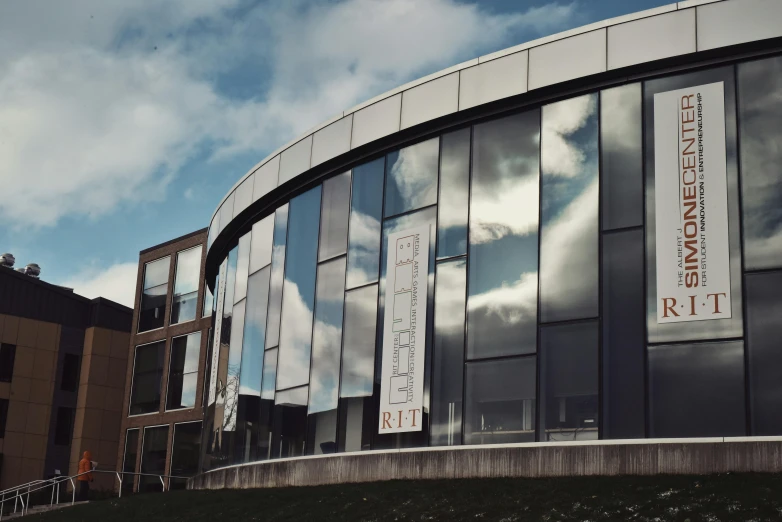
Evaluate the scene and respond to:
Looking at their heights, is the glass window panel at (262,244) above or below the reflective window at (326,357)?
above

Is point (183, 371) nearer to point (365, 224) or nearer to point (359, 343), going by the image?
point (365, 224)

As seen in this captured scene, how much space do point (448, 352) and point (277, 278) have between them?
7.11 m

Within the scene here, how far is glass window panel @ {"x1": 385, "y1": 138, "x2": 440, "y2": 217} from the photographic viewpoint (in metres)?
23.1

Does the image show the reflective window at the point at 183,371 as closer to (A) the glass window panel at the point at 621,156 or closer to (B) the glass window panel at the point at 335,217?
(B) the glass window panel at the point at 335,217

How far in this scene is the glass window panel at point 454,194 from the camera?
2222cm

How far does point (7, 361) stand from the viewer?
51.0 m

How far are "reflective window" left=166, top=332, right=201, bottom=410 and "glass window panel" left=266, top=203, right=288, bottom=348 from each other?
18.3 metres

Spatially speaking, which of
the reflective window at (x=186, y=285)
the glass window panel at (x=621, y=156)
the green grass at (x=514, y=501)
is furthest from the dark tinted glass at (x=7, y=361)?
the glass window panel at (x=621, y=156)

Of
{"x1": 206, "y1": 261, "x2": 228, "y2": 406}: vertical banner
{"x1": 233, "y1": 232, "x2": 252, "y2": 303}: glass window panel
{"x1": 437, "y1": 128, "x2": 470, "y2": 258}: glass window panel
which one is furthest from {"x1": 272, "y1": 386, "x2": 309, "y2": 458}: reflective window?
{"x1": 206, "y1": 261, "x2": 228, "y2": 406}: vertical banner

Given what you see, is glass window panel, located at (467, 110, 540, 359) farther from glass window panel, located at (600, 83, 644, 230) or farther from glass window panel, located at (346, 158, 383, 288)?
glass window panel, located at (346, 158, 383, 288)

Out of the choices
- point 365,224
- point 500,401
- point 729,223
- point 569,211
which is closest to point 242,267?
point 365,224

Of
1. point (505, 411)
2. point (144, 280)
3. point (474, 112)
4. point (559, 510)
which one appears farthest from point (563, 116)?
point (144, 280)

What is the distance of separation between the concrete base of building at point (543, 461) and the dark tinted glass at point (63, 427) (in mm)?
30371

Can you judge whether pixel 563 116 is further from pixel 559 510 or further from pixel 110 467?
pixel 110 467
